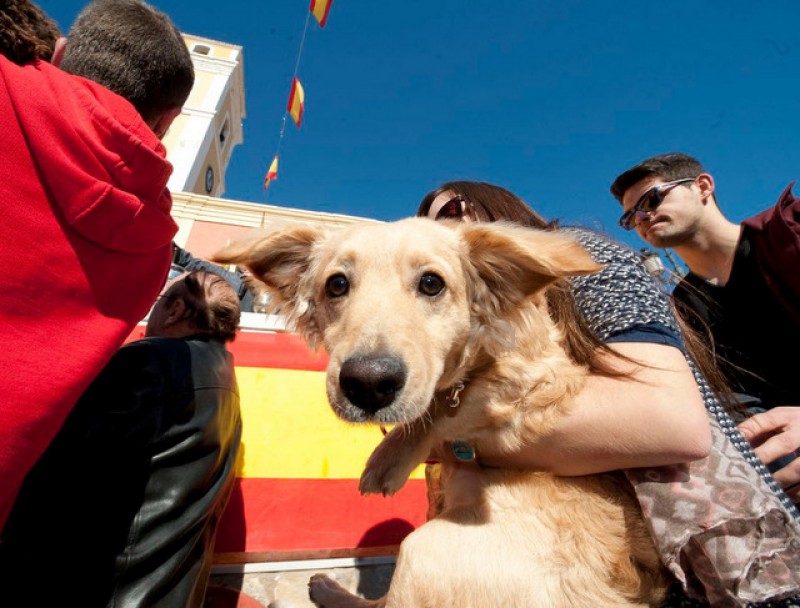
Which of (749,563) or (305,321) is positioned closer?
(749,563)

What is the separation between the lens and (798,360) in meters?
2.45

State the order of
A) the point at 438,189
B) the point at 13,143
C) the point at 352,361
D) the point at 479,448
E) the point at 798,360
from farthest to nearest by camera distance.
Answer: the point at 438,189
the point at 798,360
the point at 479,448
the point at 352,361
the point at 13,143

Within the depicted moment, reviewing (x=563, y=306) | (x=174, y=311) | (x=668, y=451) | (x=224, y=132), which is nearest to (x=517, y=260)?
(x=563, y=306)

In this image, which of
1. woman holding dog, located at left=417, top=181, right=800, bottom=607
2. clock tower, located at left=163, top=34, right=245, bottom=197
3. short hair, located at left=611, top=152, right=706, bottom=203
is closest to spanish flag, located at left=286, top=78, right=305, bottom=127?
clock tower, located at left=163, top=34, right=245, bottom=197

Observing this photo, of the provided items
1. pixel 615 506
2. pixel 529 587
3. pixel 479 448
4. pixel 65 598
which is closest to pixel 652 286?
pixel 615 506

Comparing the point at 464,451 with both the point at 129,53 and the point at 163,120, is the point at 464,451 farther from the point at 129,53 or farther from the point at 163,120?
the point at 129,53

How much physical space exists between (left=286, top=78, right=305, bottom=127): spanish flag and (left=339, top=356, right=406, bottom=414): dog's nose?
12.2 m

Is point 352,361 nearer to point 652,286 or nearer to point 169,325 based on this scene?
point 652,286

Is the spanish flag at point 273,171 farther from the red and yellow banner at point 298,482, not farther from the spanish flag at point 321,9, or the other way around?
the red and yellow banner at point 298,482

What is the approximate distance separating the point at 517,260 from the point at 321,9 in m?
8.49

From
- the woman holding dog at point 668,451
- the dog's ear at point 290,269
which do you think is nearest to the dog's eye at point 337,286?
the dog's ear at point 290,269

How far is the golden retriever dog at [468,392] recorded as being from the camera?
4.72 feet

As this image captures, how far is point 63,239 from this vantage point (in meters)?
1.19

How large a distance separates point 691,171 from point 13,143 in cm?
390
